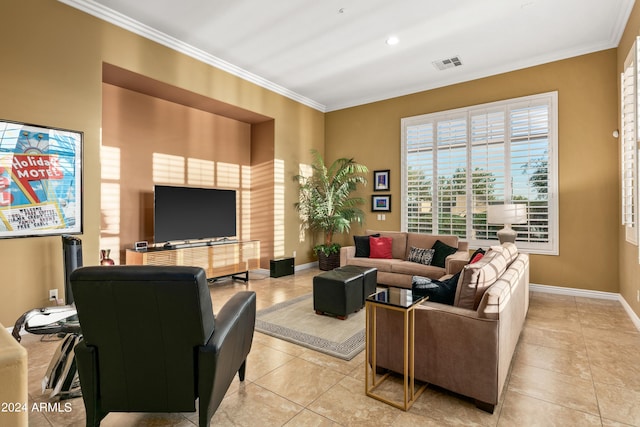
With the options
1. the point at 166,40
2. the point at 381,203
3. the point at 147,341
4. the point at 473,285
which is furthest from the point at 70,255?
the point at 381,203

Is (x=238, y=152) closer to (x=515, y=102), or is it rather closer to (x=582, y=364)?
(x=515, y=102)

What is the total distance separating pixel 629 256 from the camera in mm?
3783

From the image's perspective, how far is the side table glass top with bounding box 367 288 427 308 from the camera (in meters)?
2.10

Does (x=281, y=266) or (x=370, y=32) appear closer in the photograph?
(x=370, y=32)

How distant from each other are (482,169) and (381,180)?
72.9 inches

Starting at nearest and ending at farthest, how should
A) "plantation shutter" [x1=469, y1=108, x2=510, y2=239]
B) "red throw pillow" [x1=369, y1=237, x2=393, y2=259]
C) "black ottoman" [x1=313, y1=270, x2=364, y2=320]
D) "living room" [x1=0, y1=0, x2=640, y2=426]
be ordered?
"living room" [x1=0, y1=0, x2=640, y2=426]
"black ottoman" [x1=313, y1=270, x2=364, y2=320]
"plantation shutter" [x1=469, y1=108, x2=510, y2=239]
"red throw pillow" [x1=369, y1=237, x2=393, y2=259]

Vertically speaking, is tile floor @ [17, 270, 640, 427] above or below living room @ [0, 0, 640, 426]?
below

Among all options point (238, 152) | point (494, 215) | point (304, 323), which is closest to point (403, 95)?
point (494, 215)

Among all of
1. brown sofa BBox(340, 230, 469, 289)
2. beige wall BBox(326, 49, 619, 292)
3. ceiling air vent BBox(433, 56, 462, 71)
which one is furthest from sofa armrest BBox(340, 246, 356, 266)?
ceiling air vent BBox(433, 56, 462, 71)

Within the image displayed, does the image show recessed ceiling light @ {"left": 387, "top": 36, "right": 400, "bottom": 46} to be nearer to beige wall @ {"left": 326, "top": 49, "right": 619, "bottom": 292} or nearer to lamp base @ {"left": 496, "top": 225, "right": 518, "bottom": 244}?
beige wall @ {"left": 326, "top": 49, "right": 619, "bottom": 292}

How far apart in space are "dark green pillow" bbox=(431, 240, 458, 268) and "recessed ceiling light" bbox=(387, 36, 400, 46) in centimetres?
294

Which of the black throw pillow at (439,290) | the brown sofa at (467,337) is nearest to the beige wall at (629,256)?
the brown sofa at (467,337)

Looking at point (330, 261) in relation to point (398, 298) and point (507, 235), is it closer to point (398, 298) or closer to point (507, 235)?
point (507, 235)

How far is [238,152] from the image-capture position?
20.8ft
